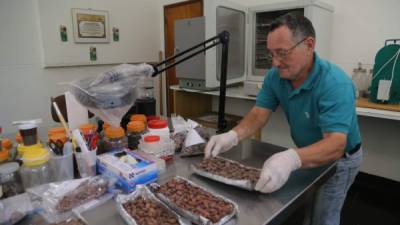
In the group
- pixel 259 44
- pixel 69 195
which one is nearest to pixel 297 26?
pixel 69 195

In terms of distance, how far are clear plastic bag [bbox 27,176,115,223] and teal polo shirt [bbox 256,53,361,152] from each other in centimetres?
85

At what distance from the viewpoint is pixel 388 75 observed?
1.96 m

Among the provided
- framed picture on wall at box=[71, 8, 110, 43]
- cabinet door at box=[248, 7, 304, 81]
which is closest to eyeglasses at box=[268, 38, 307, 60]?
cabinet door at box=[248, 7, 304, 81]

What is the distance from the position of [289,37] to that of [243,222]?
733 millimetres

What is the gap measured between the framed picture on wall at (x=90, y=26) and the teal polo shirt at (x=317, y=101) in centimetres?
260

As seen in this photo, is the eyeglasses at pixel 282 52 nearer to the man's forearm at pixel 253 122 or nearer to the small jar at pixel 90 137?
the man's forearm at pixel 253 122

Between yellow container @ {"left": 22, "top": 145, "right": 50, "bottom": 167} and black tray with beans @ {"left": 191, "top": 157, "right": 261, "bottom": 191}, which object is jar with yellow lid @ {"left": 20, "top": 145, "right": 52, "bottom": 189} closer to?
yellow container @ {"left": 22, "top": 145, "right": 50, "bottom": 167}

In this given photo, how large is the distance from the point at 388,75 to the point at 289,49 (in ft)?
4.37

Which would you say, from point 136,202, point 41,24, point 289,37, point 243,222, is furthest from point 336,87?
point 41,24

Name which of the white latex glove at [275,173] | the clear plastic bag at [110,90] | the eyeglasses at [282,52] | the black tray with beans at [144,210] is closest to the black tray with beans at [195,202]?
the black tray with beans at [144,210]

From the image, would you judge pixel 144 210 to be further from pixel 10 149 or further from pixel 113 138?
pixel 10 149

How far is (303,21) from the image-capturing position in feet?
3.62

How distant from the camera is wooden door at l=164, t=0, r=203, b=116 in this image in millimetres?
3415

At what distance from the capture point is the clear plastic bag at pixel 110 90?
954 millimetres
